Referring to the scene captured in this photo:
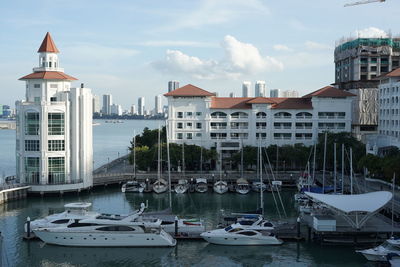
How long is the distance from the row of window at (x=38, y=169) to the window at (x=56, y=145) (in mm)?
1167

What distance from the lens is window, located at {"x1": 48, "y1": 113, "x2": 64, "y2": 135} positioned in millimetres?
66188

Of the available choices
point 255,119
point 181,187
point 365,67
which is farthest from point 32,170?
point 365,67

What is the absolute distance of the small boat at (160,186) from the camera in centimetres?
6944

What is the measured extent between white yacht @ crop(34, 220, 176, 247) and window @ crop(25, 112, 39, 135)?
1006 inches

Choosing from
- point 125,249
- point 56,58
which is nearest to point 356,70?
point 56,58

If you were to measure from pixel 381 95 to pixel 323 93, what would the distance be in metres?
10.9

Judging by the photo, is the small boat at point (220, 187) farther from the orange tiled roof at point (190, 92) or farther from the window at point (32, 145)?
the window at point (32, 145)

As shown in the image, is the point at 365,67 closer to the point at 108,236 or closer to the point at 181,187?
the point at 181,187

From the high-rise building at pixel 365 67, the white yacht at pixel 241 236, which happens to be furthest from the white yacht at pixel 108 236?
the high-rise building at pixel 365 67

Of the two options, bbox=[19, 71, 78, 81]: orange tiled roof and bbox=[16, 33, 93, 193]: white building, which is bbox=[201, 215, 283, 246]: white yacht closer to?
bbox=[16, 33, 93, 193]: white building

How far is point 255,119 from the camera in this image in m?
89.8

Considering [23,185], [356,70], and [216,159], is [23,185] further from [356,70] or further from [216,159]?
[356,70]

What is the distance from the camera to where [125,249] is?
1692 inches

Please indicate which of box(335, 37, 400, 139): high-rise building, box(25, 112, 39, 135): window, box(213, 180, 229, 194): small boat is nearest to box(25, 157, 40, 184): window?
box(25, 112, 39, 135): window
